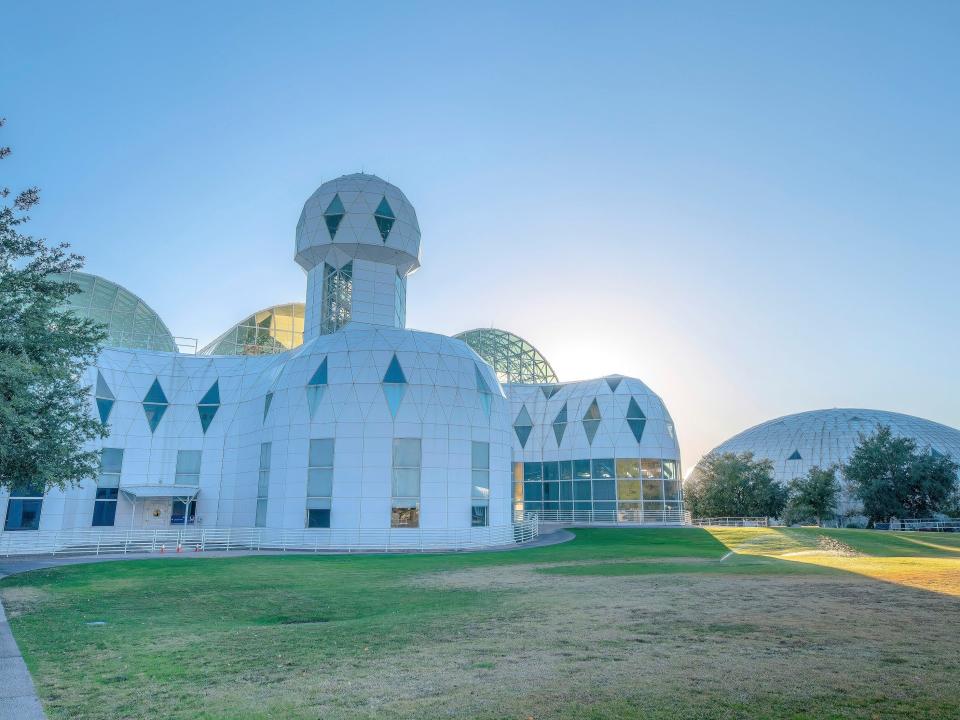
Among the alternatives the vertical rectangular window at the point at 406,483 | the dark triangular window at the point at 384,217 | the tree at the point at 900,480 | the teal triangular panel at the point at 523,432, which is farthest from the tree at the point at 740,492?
the dark triangular window at the point at 384,217

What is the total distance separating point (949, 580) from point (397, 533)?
23935 mm

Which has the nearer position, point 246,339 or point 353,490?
point 353,490

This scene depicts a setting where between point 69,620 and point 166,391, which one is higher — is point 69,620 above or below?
below

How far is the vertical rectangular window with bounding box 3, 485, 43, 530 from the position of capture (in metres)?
34.7

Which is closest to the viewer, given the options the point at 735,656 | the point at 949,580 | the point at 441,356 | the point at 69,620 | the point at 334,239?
the point at 735,656

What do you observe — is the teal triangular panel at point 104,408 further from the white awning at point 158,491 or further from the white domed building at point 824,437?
the white domed building at point 824,437

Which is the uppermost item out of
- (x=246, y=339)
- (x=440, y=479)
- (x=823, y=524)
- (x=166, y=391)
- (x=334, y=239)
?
(x=334, y=239)

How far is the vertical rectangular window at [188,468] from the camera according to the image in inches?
1688

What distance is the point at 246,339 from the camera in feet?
183

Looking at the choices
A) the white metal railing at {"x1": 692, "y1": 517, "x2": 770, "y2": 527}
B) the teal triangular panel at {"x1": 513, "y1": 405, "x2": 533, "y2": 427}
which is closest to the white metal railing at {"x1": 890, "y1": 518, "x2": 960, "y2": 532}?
the white metal railing at {"x1": 692, "y1": 517, "x2": 770, "y2": 527}

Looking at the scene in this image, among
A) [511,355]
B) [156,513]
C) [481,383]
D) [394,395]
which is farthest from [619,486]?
[156,513]

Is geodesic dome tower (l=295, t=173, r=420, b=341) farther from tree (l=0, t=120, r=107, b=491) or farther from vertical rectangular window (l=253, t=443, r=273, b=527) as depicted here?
tree (l=0, t=120, r=107, b=491)

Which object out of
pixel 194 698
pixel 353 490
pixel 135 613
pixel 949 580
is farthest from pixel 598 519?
pixel 194 698

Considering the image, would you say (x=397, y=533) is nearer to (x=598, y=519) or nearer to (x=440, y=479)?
(x=440, y=479)
